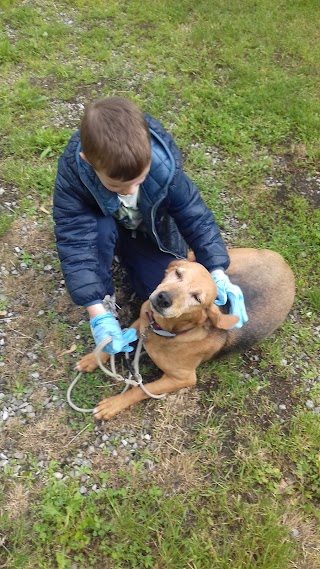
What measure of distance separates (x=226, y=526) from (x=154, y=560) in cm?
56

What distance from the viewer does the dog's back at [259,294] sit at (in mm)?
3963

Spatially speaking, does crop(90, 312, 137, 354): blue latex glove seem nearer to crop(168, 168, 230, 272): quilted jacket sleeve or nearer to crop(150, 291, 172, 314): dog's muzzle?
crop(150, 291, 172, 314): dog's muzzle

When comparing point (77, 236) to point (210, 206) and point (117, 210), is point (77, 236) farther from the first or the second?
point (210, 206)

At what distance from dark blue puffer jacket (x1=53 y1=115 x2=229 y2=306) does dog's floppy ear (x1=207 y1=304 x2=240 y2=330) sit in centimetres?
50

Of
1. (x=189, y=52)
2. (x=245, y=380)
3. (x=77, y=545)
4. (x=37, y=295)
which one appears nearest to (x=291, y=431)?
(x=245, y=380)

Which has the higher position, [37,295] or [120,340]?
[120,340]

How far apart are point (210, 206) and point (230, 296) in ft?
6.04

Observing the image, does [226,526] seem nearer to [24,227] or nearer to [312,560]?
[312,560]

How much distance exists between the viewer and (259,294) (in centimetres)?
404

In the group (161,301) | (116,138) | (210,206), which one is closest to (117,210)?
(161,301)

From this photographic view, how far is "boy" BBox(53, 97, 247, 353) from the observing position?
9.32 feet

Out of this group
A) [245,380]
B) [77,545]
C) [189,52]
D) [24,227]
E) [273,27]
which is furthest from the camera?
[273,27]

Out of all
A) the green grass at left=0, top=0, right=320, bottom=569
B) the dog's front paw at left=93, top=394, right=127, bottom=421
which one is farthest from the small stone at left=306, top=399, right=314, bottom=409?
the dog's front paw at left=93, top=394, right=127, bottom=421

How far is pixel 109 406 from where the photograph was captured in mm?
3730
